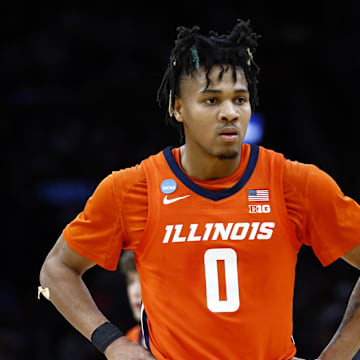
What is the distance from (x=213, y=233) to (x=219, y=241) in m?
0.04

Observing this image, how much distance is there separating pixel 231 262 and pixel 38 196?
5140mm

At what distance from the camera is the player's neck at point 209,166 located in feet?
9.68

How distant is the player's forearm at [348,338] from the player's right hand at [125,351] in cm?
77

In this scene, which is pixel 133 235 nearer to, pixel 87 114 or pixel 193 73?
pixel 193 73

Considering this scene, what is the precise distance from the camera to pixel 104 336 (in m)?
2.90

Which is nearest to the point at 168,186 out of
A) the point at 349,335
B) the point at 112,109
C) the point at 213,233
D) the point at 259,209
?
the point at 213,233

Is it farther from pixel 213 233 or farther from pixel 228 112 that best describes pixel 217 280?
pixel 228 112

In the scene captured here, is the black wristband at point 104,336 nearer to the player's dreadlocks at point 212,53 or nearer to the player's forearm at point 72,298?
the player's forearm at point 72,298

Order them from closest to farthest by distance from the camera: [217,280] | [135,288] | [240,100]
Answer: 1. [217,280]
2. [240,100]
3. [135,288]

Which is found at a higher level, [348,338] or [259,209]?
[259,209]

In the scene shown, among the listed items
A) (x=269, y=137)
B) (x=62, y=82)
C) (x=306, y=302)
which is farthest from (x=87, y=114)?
(x=306, y=302)

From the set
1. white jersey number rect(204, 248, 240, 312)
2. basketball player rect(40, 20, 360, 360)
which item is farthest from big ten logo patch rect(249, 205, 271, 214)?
white jersey number rect(204, 248, 240, 312)

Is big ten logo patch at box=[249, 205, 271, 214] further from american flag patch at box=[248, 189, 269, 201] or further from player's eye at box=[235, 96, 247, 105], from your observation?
player's eye at box=[235, 96, 247, 105]

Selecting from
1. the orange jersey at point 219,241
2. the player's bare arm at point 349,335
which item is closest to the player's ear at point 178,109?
the orange jersey at point 219,241
